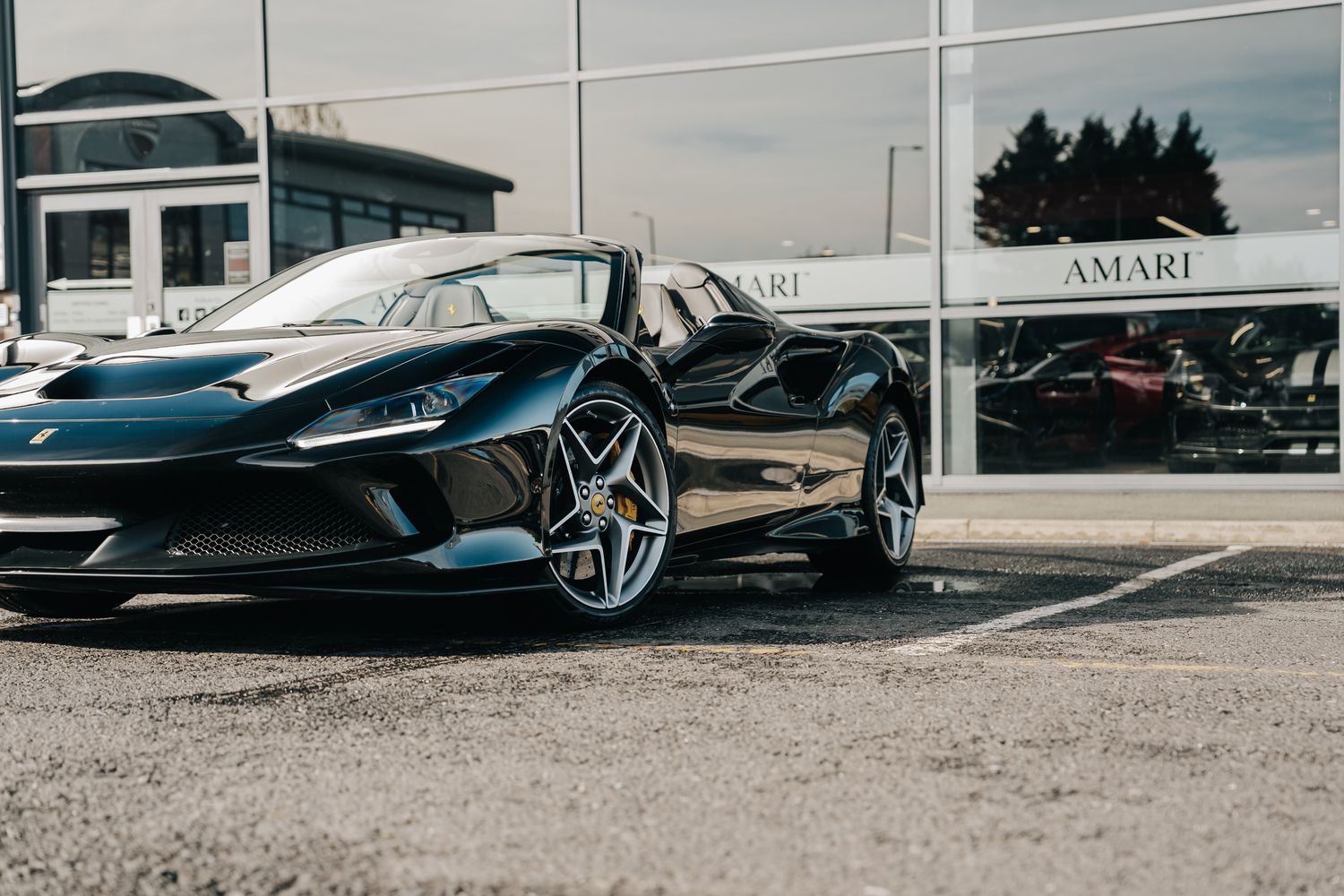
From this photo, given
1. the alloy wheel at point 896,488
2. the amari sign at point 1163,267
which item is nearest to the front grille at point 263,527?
the alloy wheel at point 896,488

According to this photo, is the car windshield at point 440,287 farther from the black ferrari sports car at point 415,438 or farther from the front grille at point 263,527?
the front grille at point 263,527

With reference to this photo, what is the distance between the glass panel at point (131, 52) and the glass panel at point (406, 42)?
0.34 metres

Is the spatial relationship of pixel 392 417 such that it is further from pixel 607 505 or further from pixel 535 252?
pixel 535 252

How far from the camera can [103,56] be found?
13.1 meters

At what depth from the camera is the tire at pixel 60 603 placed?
4.79 m

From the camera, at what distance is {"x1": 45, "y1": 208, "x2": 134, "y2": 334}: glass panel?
12906 millimetres

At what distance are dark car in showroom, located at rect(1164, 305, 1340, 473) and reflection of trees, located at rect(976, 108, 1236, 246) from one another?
0.75 meters

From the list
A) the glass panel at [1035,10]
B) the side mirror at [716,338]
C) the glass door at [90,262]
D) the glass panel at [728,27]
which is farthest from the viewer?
the glass door at [90,262]

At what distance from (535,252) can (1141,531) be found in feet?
14.5

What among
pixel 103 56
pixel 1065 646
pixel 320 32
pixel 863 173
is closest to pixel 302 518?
pixel 1065 646

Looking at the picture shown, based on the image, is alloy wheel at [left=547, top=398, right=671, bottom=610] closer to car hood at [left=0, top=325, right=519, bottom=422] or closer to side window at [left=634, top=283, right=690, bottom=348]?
car hood at [left=0, top=325, right=519, bottom=422]

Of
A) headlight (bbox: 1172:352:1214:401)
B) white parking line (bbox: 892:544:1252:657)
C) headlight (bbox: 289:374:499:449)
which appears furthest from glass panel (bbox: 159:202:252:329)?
headlight (bbox: 289:374:499:449)

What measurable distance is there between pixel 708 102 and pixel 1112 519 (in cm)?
470

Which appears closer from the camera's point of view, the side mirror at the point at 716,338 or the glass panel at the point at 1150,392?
the side mirror at the point at 716,338
